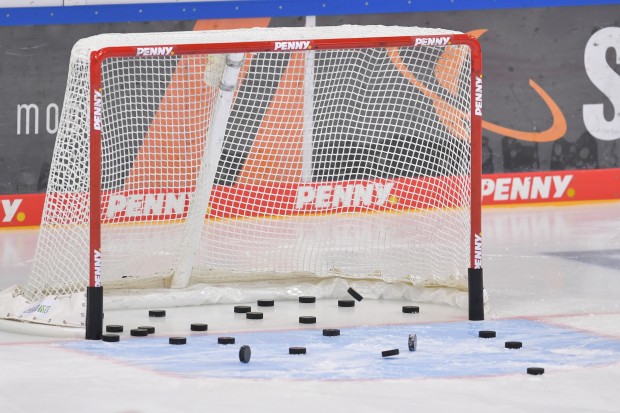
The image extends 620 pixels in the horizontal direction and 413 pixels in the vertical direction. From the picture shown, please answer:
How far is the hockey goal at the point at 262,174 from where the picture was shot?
7.15 metres

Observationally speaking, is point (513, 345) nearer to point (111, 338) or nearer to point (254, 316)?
point (254, 316)

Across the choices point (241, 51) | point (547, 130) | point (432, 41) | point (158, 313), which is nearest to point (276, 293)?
point (158, 313)

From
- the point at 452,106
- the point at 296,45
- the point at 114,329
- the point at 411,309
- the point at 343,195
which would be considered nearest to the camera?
the point at 114,329

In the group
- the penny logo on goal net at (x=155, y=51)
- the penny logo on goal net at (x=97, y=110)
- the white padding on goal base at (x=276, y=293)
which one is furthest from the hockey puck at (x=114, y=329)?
the penny logo on goal net at (x=155, y=51)

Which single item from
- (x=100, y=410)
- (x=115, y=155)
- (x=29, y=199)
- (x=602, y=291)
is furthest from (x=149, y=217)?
(x=100, y=410)

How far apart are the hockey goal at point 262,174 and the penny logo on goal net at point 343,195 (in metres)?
0.01

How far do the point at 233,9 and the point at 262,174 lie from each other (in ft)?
6.68

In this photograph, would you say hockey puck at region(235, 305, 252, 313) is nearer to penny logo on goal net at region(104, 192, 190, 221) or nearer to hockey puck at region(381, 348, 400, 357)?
penny logo on goal net at region(104, 192, 190, 221)

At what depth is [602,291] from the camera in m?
8.07

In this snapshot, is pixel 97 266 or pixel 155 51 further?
pixel 155 51

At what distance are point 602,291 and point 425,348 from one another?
1.84m

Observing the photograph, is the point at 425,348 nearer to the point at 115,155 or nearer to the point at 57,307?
the point at 57,307

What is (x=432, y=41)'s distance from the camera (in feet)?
24.3

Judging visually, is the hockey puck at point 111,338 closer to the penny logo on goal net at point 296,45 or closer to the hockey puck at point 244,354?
the hockey puck at point 244,354
